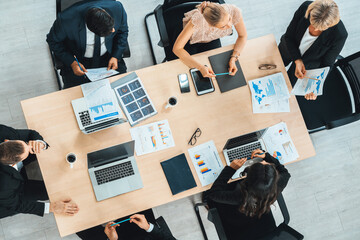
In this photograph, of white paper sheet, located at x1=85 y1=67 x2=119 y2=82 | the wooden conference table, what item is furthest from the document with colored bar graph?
white paper sheet, located at x1=85 y1=67 x2=119 y2=82

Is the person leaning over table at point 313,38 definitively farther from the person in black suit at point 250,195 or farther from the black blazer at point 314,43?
the person in black suit at point 250,195

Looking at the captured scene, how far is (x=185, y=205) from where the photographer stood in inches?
108

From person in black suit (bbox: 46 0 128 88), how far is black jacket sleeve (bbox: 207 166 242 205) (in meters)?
1.23

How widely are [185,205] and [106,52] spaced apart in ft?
5.19

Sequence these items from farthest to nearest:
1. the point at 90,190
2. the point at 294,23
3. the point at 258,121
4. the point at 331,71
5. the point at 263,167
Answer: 1. the point at 331,71
2. the point at 294,23
3. the point at 258,121
4. the point at 90,190
5. the point at 263,167

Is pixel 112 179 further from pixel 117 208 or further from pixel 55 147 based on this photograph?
pixel 55 147

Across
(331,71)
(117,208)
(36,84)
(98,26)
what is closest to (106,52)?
(98,26)

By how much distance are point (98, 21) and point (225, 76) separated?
0.98 m

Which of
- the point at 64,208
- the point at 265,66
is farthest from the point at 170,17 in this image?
the point at 64,208

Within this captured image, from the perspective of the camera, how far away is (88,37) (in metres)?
2.18

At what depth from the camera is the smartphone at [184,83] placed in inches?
82.1

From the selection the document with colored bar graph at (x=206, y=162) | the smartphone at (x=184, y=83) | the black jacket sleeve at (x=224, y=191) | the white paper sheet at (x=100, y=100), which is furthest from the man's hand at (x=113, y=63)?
the black jacket sleeve at (x=224, y=191)

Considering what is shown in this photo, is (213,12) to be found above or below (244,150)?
above

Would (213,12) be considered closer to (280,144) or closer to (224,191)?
(280,144)
